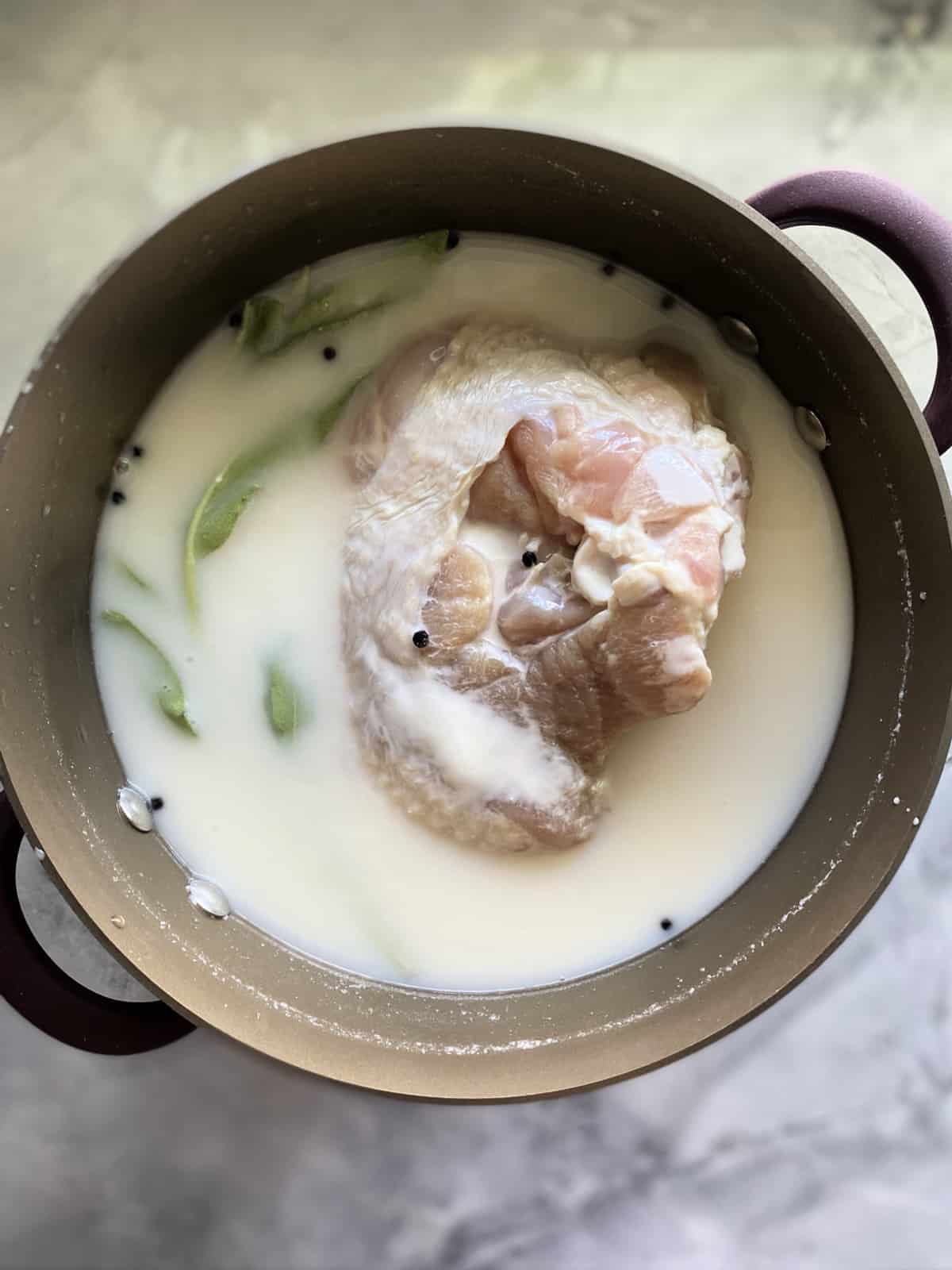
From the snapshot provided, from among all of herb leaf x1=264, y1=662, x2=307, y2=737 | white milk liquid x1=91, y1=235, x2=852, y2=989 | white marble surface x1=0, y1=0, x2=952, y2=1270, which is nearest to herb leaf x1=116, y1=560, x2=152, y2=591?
white milk liquid x1=91, y1=235, x2=852, y2=989

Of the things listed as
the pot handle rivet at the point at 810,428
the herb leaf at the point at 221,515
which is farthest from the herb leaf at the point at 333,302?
the pot handle rivet at the point at 810,428

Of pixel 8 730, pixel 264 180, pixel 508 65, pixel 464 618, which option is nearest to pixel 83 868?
pixel 8 730

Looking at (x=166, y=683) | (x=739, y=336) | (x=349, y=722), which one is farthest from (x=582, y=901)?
(x=739, y=336)

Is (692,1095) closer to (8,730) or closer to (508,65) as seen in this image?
(8,730)

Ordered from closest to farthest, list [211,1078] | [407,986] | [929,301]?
[929,301]
[407,986]
[211,1078]

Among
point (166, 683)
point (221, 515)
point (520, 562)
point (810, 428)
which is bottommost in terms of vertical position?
point (166, 683)

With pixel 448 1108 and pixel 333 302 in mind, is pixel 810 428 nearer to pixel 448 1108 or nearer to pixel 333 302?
pixel 333 302

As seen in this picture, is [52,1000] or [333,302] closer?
[52,1000]

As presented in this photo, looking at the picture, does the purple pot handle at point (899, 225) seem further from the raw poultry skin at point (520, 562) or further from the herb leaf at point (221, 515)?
the herb leaf at point (221, 515)
